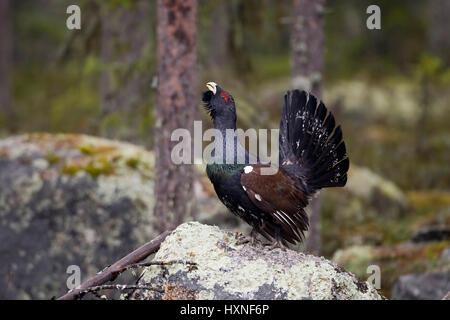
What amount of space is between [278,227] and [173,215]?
2284 millimetres

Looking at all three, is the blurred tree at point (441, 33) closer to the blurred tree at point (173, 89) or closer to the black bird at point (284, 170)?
the blurred tree at point (173, 89)

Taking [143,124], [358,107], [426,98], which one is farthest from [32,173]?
[358,107]

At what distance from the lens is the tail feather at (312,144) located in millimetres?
4539

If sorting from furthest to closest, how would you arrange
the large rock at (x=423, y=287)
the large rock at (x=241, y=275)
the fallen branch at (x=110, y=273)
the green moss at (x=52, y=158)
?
1. the green moss at (x=52, y=158)
2. the large rock at (x=423, y=287)
3. the fallen branch at (x=110, y=273)
4. the large rock at (x=241, y=275)

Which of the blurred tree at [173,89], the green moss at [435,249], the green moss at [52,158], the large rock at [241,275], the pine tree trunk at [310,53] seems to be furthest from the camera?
the pine tree trunk at [310,53]

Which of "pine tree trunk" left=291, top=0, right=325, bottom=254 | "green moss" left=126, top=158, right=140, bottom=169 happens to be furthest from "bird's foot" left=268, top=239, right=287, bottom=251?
"pine tree trunk" left=291, top=0, right=325, bottom=254

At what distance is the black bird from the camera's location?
416 cm

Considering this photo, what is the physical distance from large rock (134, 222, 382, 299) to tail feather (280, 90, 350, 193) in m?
0.89

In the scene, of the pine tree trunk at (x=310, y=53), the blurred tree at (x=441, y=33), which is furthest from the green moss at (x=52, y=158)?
the blurred tree at (x=441, y=33)

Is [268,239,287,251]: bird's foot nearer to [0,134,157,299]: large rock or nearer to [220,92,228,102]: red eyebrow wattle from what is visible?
[220,92,228,102]: red eyebrow wattle

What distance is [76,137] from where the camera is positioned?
27.5ft

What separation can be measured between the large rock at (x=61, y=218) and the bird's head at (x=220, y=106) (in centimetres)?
284
